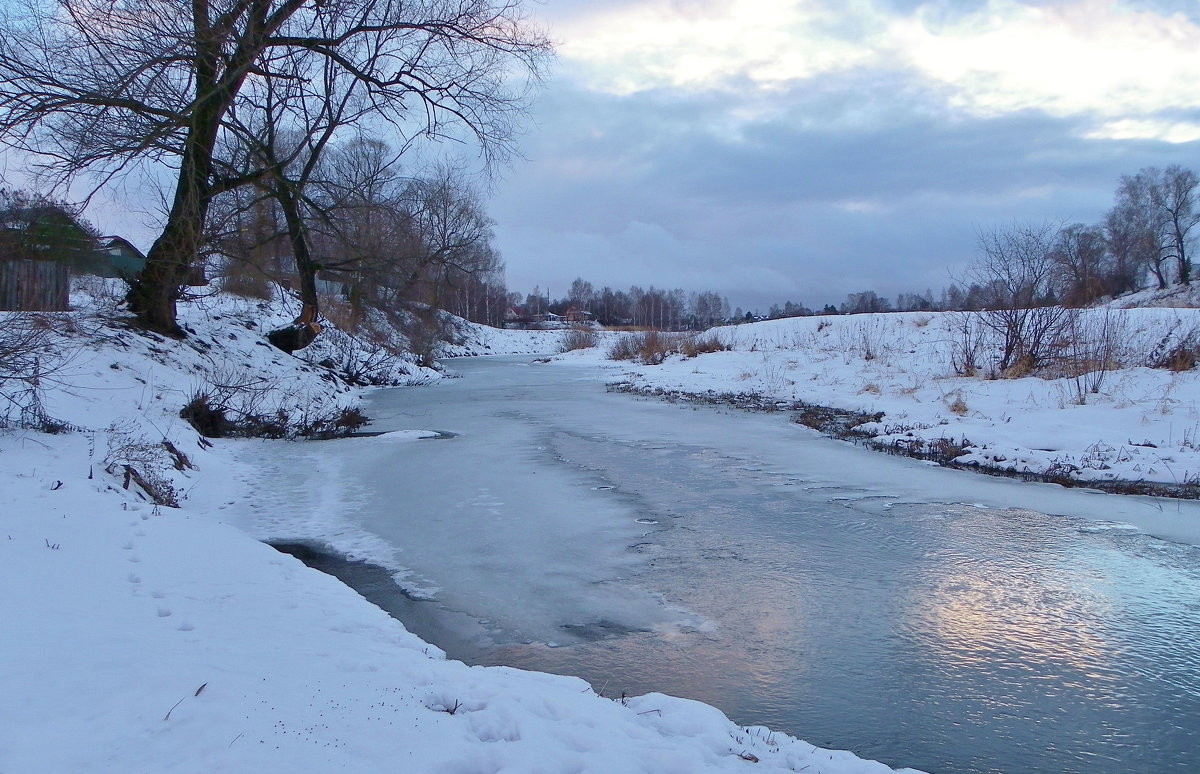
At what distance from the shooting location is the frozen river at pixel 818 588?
362cm

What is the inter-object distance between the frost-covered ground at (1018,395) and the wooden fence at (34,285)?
463 inches

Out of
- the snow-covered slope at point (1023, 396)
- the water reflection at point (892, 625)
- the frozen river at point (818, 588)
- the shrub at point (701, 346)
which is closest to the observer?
the water reflection at point (892, 625)

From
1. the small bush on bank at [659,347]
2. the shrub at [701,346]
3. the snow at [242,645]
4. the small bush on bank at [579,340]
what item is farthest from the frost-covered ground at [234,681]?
the small bush on bank at [579,340]

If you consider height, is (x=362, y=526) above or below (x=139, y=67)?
below

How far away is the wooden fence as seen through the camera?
1005cm

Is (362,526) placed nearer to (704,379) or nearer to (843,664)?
(843,664)

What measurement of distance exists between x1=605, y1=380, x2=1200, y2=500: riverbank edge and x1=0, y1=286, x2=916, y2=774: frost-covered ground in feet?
22.8

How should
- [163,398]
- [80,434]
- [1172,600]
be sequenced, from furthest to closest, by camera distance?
[163,398] → [80,434] → [1172,600]

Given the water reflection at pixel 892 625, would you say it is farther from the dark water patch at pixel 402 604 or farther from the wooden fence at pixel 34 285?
the wooden fence at pixel 34 285

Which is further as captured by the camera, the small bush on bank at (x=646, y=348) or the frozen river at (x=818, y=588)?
the small bush on bank at (x=646, y=348)

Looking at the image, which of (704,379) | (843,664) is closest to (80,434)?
(843,664)

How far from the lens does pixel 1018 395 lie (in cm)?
1240

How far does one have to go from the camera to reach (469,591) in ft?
17.7

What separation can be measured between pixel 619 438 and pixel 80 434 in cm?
725
